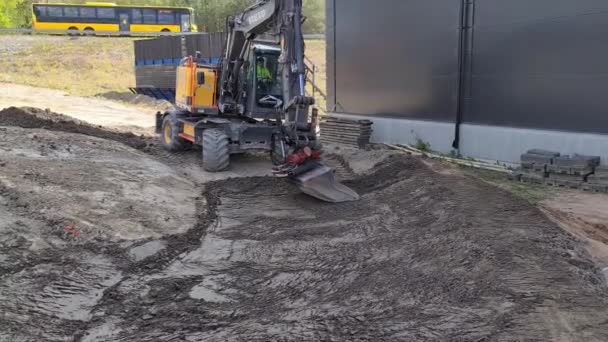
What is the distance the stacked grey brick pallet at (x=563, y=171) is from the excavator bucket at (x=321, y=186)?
11.8ft

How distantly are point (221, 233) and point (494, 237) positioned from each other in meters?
3.85

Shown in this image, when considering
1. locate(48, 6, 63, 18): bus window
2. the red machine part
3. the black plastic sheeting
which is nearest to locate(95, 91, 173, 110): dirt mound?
the black plastic sheeting

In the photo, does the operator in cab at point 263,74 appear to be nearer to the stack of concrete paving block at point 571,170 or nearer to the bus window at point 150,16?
the stack of concrete paving block at point 571,170

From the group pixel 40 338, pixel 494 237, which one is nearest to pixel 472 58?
pixel 494 237

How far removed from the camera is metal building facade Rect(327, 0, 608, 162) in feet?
34.5

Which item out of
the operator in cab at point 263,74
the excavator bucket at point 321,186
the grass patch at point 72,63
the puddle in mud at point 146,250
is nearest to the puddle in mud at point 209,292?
the puddle in mud at point 146,250

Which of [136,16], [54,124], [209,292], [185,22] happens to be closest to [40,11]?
[136,16]

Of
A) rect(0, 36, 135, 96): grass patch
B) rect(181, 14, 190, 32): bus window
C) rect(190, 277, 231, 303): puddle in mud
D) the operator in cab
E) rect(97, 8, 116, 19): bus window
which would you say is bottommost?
rect(190, 277, 231, 303): puddle in mud

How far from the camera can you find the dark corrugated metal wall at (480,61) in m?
10.5

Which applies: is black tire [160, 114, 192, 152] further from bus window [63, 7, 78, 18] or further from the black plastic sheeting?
bus window [63, 7, 78, 18]

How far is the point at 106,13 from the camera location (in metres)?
41.5

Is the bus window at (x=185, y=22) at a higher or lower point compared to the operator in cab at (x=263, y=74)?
higher

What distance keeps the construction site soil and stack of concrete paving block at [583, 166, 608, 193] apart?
198cm

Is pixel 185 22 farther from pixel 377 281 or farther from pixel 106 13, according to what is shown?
pixel 377 281
